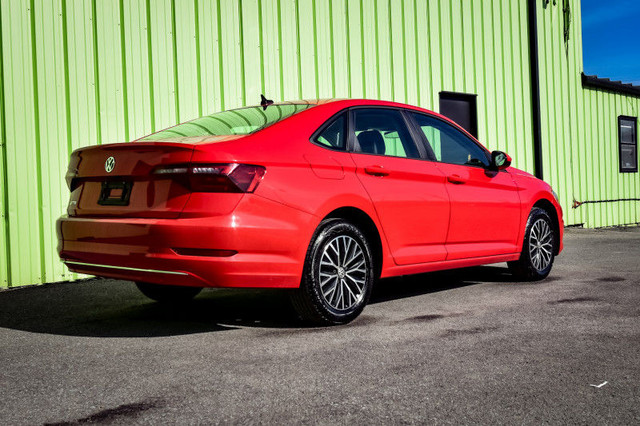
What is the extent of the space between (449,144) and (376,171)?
131cm

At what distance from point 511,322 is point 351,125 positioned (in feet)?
5.75

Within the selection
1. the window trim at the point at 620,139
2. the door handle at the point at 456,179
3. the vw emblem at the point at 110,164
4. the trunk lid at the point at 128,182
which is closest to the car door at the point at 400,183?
the door handle at the point at 456,179

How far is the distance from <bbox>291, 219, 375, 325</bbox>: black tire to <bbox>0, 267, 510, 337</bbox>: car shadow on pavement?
0.90 feet

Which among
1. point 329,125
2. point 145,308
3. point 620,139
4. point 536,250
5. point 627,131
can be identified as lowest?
point 145,308

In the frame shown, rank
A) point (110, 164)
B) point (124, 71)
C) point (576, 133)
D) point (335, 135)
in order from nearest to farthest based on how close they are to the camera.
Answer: point (110, 164) → point (335, 135) → point (124, 71) → point (576, 133)

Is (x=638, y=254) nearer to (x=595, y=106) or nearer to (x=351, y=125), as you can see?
(x=351, y=125)

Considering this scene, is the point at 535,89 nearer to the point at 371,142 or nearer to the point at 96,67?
the point at 96,67

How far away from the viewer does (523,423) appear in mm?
2539

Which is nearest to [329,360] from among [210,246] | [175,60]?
[210,246]

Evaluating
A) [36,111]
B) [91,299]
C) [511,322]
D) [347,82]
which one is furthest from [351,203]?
[347,82]

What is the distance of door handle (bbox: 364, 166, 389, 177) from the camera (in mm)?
4707

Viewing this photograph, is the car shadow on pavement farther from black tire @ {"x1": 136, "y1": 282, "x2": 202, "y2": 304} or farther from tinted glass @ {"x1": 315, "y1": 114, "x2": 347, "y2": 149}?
tinted glass @ {"x1": 315, "y1": 114, "x2": 347, "y2": 149}

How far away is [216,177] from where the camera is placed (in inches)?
152

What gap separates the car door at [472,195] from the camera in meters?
5.50
